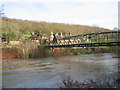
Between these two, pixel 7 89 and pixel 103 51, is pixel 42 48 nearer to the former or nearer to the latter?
pixel 103 51

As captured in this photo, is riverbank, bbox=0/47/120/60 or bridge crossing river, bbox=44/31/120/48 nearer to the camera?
bridge crossing river, bbox=44/31/120/48

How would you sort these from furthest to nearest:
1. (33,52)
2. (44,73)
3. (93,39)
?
(93,39)
(33,52)
(44,73)

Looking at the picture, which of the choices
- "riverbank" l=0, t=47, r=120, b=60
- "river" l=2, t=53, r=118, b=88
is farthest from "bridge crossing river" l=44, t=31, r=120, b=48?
"river" l=2, t=53, r=118, b=88

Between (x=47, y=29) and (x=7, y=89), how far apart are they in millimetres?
58909

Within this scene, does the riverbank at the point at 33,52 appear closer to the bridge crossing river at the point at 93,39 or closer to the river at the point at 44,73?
the bridge crossing river at the point at 93,39

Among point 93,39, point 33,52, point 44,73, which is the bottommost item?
point 44,73

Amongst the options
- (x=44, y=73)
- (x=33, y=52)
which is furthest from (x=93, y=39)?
(x=44, y=73)

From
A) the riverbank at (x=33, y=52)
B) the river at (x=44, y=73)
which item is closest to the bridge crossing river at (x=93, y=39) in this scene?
the riverbank at (x=33, y=52)

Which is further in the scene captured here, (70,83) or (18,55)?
(18,55)

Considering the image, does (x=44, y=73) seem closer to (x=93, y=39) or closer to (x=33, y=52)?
(x=33, y=52)

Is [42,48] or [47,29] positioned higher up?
[47,29]

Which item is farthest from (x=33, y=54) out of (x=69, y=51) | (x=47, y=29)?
(x=47, y=29)

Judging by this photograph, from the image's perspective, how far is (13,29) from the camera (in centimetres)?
3878

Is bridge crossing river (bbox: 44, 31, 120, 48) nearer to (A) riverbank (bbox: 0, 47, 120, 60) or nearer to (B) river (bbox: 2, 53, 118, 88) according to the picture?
(A) riverbank (bbox: 0, 47, 120, 60)
